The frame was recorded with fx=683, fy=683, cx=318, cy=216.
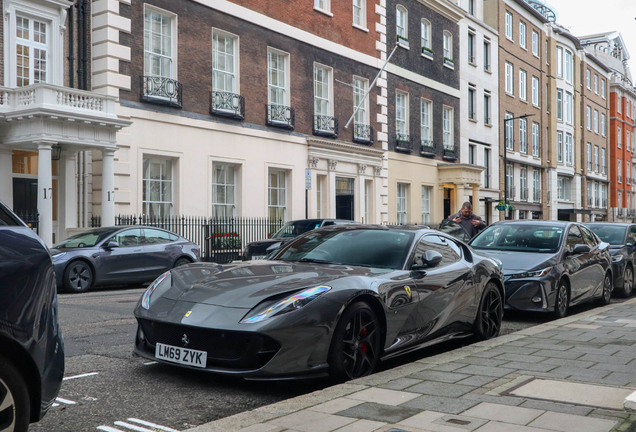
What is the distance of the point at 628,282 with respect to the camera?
14.2 meters

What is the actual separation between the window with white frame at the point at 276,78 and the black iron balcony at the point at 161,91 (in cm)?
430

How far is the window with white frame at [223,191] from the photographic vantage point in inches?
886

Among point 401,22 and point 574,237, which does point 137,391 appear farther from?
point 401,22

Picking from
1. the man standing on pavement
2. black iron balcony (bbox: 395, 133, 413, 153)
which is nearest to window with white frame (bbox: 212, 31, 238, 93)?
the man standing on pavement

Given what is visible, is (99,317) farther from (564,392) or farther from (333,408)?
(564,392)

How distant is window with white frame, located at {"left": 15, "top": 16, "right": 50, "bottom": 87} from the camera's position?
17.8 metres

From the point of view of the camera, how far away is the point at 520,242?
1091 cm

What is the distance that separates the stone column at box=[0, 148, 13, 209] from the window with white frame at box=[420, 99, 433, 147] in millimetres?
20417

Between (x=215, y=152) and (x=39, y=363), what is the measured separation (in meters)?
19.1

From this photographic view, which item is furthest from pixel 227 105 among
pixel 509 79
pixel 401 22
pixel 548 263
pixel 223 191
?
pixel 509 79

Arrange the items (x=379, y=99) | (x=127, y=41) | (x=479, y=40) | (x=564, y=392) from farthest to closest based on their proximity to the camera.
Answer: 1. (x=479, y=40)
2. (x=379, y=99)
3. (x=127, y=41)
4. (x=564, y=392)

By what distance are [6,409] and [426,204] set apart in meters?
32.0

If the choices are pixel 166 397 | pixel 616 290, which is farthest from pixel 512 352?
pixel 616 290

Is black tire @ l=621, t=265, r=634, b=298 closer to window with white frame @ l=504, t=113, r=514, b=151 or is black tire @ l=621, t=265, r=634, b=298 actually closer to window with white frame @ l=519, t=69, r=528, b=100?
window with white frame @ l=504, t=113, r=514, b=151
